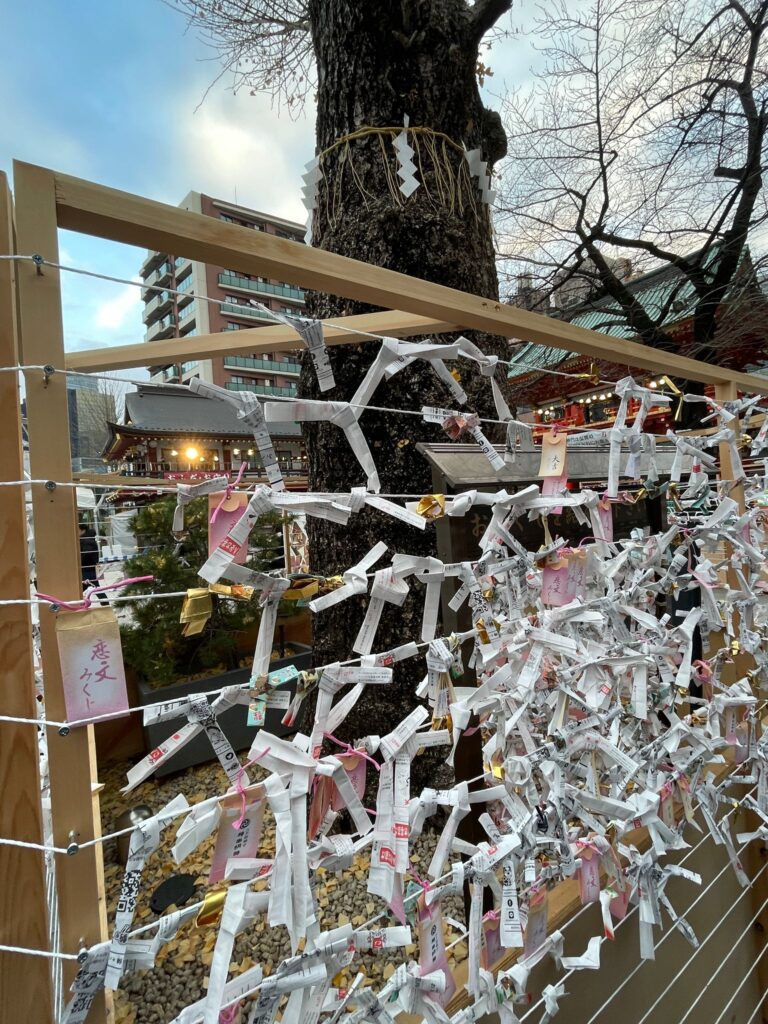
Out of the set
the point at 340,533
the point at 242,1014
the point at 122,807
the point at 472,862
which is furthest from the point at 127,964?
the point at 122,807

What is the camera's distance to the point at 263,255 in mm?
596

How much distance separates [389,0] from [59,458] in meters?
2.23

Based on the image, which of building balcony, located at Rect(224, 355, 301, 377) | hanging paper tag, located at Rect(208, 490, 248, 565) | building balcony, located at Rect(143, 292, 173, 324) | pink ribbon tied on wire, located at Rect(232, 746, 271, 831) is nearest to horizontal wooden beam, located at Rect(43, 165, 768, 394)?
hanging paper tag, located at Rect(208, 490, 248, 565)

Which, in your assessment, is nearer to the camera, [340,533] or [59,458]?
[59,458]

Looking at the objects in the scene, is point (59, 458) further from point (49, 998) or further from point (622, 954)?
point (622, 954)

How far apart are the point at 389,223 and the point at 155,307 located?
35198 millimetres

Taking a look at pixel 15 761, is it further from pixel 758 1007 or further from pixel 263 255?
pixel 758 1007

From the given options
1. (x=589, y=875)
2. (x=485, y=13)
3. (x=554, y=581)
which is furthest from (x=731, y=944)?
(x=485, y=13)

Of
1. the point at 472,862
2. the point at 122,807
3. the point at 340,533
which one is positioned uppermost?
the point at 340,533

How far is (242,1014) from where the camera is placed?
1373 mm

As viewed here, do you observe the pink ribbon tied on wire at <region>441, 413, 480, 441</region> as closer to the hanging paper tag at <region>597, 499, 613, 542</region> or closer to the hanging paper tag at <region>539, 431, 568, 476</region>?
the hanging paper tag at <region>539, 431, 568, 476</region>

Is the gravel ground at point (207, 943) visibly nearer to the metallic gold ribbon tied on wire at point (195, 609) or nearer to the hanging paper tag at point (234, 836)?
the hanging paper tag at point (234, 836)

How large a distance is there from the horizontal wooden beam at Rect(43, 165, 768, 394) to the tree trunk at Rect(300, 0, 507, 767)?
895mm

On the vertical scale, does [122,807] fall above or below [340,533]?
below
